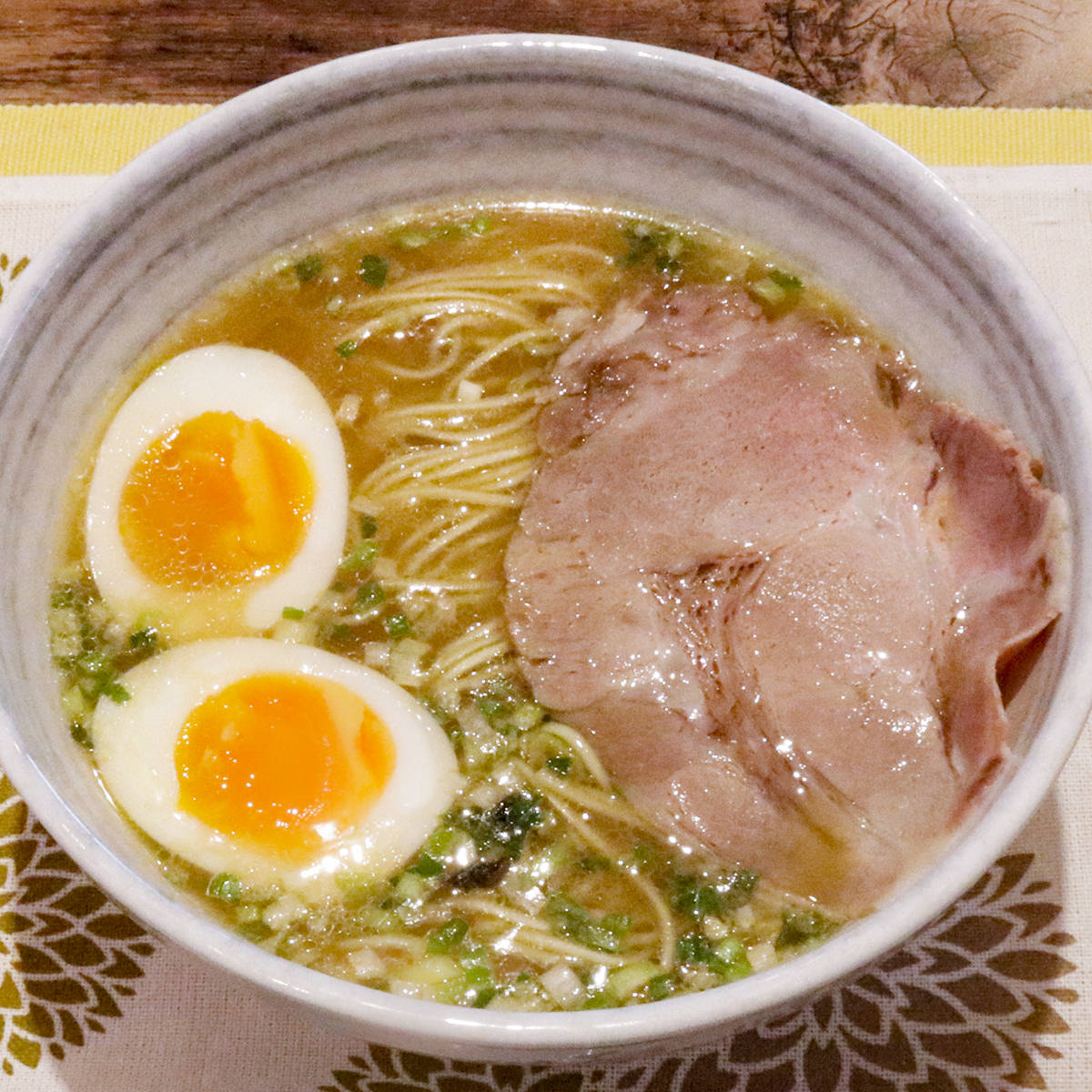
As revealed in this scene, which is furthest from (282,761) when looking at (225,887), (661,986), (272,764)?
(661,986)

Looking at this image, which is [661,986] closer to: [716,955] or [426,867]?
[716,955]

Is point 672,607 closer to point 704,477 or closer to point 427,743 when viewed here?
point 704,477

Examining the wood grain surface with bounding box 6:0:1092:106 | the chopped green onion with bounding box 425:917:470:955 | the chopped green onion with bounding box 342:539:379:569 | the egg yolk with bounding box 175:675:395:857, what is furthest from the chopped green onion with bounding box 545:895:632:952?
the wood grain surface with bounding box 6:0:1092:106

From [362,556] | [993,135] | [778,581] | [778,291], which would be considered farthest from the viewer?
[993,135]

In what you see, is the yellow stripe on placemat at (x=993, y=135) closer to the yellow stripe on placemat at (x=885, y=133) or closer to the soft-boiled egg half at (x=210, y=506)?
the yellow stripe on placemat at (x=885, y=133)

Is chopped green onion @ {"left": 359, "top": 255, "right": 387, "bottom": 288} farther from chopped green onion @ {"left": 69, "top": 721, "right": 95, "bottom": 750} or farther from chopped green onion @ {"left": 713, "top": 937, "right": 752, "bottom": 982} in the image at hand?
chopped green onion @ {"left": 713, "top": 937, "right": 752, "bottom": 982}

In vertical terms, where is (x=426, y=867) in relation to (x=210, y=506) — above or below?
below

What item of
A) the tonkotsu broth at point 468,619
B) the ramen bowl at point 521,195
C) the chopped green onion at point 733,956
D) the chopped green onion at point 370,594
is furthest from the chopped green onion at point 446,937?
the chopped green onion at point 370,594
